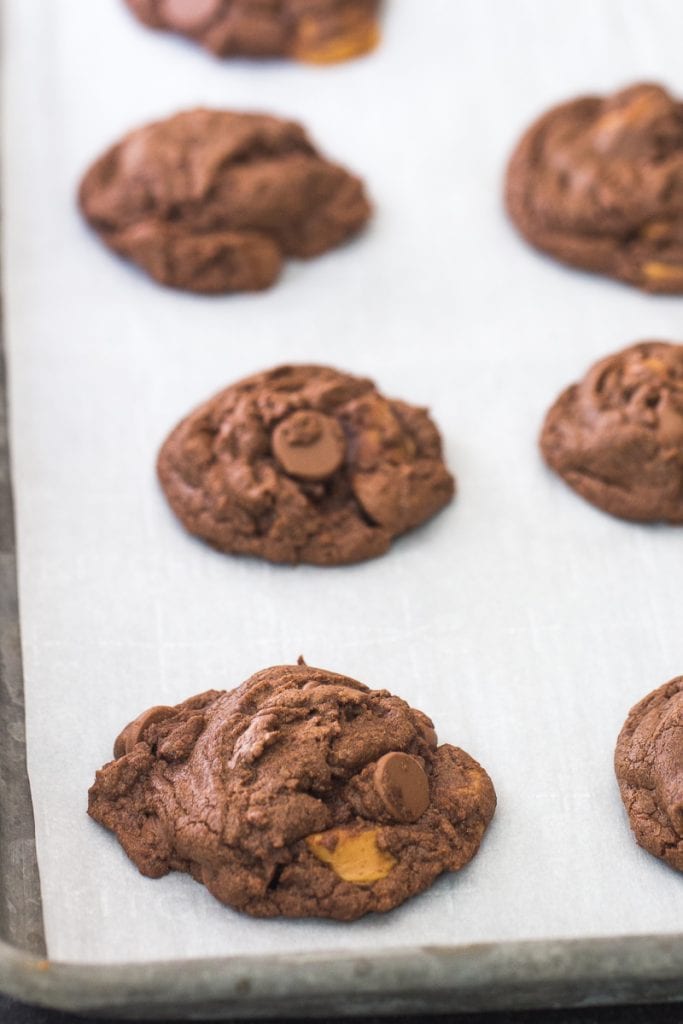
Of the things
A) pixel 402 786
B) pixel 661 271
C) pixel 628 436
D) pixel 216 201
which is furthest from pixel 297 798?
pixel 661 271

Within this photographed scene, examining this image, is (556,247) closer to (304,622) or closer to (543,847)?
(304,622)

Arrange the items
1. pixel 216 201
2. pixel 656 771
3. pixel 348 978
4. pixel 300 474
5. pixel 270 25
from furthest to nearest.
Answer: pixel 270 25, pixel 216 201, pixel 300 474, pixel 656 771, pixel 348 978

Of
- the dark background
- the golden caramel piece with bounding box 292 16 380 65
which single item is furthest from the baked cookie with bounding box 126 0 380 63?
the dark background

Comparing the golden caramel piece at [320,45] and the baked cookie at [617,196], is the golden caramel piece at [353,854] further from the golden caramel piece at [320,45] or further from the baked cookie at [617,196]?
the golden caramel piece at [320,45]

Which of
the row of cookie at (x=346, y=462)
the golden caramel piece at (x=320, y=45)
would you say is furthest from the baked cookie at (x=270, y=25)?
the row of cookie at (x=346, y=462)

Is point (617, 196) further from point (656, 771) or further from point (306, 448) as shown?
point (656, 771)

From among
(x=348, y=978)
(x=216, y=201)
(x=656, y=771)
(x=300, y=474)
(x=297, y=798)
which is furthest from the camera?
(x=216, y=201)

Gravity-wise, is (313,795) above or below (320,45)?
below
